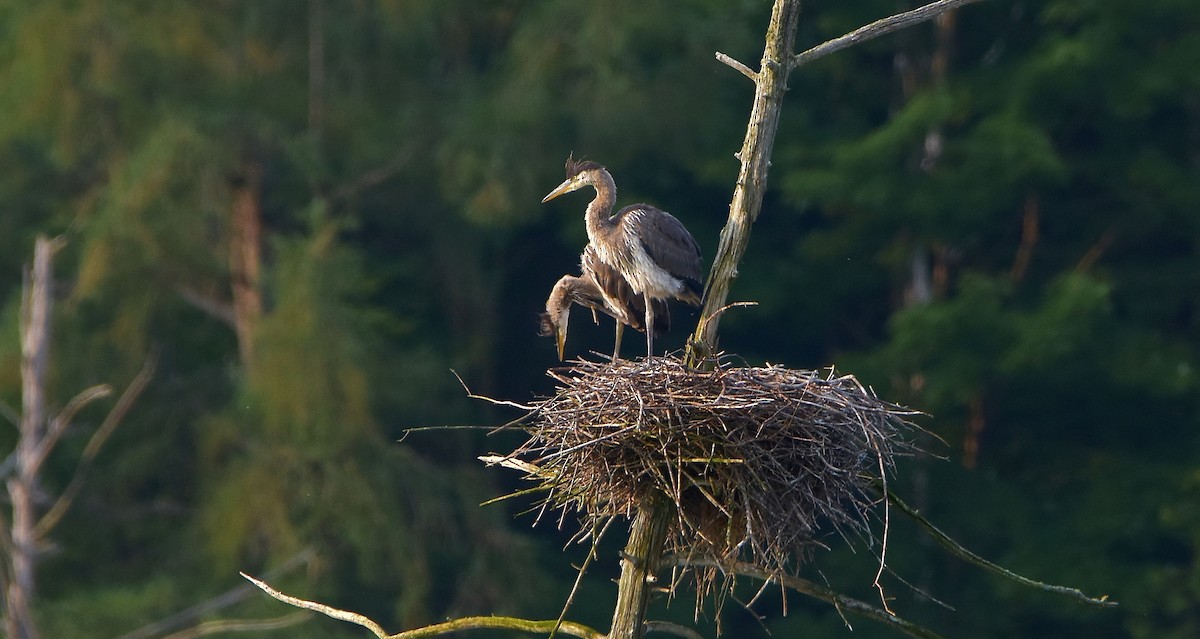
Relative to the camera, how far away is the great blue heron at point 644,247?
26.1 feet

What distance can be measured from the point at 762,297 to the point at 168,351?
554 centimetres

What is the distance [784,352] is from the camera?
62.6 ft

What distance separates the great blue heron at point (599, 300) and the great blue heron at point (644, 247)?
0.47 feet

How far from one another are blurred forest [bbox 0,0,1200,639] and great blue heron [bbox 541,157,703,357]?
24.3ft

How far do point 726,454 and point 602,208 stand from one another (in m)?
2.91

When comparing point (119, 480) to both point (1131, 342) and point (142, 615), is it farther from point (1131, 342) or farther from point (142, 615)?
point (1131, 342)

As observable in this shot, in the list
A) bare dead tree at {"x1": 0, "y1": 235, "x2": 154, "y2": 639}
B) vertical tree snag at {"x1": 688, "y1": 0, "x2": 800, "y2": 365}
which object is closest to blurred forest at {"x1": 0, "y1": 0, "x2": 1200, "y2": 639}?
bare dead tree at {"x1": 0, "y1": 235, "x2": 154, "y2": 639}

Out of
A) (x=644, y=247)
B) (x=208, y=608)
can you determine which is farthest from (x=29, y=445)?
(x=644, y=247)

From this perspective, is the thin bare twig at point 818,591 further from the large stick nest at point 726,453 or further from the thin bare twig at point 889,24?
the thin bare twig at point 889,24

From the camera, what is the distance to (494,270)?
Answer: 18.3 meters

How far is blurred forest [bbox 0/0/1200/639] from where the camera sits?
15.6 meters

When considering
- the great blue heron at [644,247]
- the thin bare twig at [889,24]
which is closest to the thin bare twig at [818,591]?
the thin bare twig at [889,24]

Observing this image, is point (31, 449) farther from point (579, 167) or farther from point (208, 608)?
point (579, 167)

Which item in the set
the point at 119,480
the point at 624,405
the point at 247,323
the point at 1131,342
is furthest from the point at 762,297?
the point at 624,405
